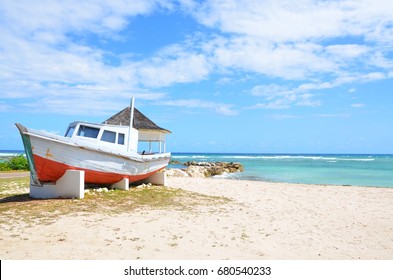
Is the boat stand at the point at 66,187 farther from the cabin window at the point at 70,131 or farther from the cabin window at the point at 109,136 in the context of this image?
the cabin window at the point at 109,136

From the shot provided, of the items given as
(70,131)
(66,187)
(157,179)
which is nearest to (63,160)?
(66,187)

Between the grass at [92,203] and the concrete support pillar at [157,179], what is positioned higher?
the concrete support pillar at [157,179]

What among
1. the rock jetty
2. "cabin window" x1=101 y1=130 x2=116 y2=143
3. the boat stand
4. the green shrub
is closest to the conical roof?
"cabin window" x1=101 y1=130 x2=116 y2=143

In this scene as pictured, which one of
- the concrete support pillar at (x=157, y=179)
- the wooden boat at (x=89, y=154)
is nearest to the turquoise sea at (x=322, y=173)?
the concrete support pillar at (x=157, y=179)

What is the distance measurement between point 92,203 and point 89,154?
79.8 inches

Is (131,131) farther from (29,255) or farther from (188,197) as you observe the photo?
(29,255)

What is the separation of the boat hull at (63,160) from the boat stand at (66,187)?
0.67 ft

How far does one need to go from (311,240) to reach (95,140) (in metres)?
8.90

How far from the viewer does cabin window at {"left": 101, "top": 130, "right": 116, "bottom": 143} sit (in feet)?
46.3

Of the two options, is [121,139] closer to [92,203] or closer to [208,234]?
[92,203]

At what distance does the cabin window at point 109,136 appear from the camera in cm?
1411

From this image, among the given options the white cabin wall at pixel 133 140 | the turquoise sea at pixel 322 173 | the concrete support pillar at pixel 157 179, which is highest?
the white cabin wall at pixel 133 140

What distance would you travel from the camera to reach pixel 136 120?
18.9 metres
